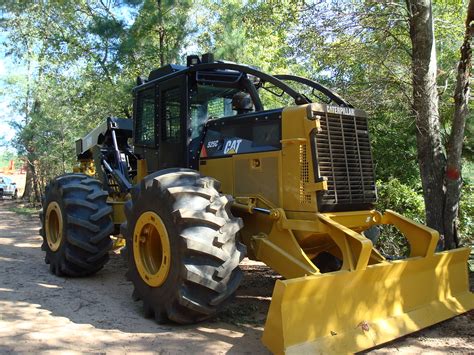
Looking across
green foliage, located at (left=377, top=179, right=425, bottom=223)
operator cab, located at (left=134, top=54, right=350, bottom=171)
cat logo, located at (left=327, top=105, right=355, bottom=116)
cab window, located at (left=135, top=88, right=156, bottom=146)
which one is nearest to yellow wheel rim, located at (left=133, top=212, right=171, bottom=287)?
operator cab, located at (left=134, top=54, right=350, bottom=171)

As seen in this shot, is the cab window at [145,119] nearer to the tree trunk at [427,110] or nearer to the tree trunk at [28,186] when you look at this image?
the tree trunk at [427,110]

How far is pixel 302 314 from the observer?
3738 millimetres

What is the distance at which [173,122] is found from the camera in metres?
5.82

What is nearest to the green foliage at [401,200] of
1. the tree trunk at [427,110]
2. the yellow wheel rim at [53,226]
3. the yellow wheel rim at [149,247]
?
the tree trunk at [427,110]

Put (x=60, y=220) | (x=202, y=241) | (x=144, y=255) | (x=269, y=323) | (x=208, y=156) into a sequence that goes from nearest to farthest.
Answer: (x=269, y=323), (x=202, y=241), (x=144, y=255), (x=208, y=156), (x=60, y=220)

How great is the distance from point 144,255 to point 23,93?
90.8ft

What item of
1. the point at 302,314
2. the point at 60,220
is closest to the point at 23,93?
the point at 60,220

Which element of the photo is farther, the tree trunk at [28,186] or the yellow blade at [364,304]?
the tree trunk at [28,186]

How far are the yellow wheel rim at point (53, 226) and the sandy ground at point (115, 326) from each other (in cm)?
51

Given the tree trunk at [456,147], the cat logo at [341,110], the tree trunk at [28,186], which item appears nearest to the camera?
the cat logo at [341,110]

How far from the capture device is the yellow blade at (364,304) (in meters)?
3.67

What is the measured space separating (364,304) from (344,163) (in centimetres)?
145

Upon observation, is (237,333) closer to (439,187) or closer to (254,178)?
(254,178)

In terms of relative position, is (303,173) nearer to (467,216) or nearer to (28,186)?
(467,216)
